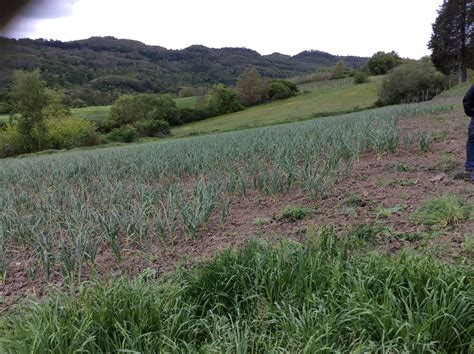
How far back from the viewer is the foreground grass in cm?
205

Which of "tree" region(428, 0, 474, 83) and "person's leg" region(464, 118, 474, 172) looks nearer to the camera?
"person's leg" region(464, 118, 474, 172)

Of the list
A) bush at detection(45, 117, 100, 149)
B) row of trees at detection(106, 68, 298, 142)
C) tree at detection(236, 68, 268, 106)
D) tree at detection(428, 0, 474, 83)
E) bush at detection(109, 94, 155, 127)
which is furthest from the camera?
tree at detection(236, 68, 268, 106)

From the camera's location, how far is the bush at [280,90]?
64750 mm

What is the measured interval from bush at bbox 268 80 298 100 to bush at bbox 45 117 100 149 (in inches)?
1267

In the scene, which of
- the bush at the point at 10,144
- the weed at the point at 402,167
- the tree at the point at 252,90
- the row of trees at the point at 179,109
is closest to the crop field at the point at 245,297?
the weed at the point at 402,167

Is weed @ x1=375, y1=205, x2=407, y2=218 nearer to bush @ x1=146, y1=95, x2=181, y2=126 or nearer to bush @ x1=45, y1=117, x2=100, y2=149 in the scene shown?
bush @ x1=45, y1=117, x2=100, y2=149

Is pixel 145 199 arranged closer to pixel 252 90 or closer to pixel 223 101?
pixel 223 101

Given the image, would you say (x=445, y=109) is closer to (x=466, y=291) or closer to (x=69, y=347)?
(x=466, y=291)

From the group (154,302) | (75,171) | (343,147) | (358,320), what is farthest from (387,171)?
(75,171)

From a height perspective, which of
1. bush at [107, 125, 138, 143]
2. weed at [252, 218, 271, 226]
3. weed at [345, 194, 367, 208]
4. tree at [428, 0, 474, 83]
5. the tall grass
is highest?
tree at [428, 0, 474, 83]

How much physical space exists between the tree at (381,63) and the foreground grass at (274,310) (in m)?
73.8

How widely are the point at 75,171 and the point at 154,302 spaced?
7877mm

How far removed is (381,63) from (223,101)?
30.7m

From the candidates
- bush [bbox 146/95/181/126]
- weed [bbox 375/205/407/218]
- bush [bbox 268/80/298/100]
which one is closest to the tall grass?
weed [bbox 375/205/407/218]
